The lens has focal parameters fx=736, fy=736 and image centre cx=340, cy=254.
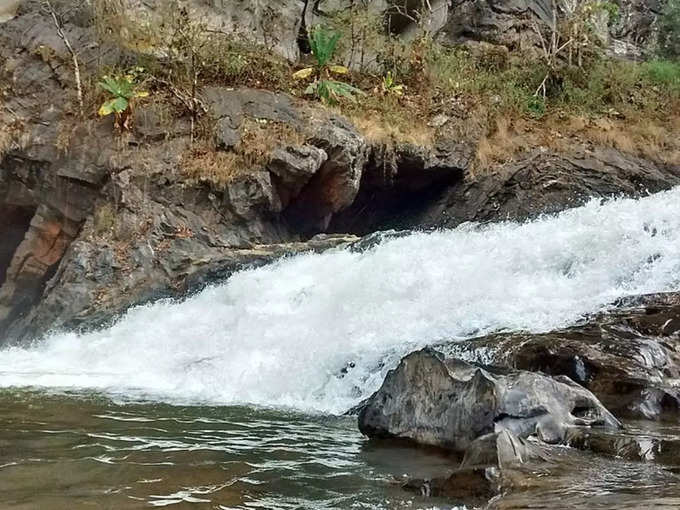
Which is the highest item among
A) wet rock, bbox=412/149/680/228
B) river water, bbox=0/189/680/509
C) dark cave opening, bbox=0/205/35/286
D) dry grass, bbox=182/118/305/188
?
dry grass, bbox=182/118/305/188

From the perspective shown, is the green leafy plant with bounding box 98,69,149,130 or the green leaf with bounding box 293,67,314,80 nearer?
the green leafy plant with bounding box 98,69,149,130

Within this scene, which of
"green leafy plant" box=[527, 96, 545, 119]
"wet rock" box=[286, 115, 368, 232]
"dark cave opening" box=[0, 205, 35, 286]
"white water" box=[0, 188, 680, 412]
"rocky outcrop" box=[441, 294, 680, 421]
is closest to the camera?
"rocky outcrop" box=[441, 294, 680, 421]

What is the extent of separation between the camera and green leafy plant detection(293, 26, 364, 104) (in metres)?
16.2

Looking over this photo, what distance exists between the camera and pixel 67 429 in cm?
604

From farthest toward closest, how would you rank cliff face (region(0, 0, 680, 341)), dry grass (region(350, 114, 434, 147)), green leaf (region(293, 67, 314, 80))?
green leaf (region(293, 67, 314, 80)) < dry grass (region(350, 114, 434, 147)) < cliff face (region(0, 0, 680, 341))

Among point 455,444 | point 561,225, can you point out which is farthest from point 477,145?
point 455,444

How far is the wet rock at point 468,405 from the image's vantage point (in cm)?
514

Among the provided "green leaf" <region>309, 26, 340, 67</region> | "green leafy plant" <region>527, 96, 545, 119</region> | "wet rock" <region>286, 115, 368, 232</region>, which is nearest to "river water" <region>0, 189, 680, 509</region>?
"wet rock" <region>286, 115, 368, 232</region>

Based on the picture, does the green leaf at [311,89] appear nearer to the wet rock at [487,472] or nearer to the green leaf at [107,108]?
the green leaf at [107,108]

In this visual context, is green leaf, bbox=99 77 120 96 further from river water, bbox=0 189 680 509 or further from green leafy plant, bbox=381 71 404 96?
green leafy plant, bbox=381 71 404 96

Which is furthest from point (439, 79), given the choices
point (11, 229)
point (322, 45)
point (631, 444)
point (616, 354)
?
point (631, 444)

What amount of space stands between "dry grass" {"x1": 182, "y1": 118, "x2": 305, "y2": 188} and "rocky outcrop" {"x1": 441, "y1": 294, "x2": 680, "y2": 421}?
7905 mm

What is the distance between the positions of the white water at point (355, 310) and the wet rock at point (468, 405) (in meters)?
1.72

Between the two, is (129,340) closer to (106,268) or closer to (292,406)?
(106,268)
